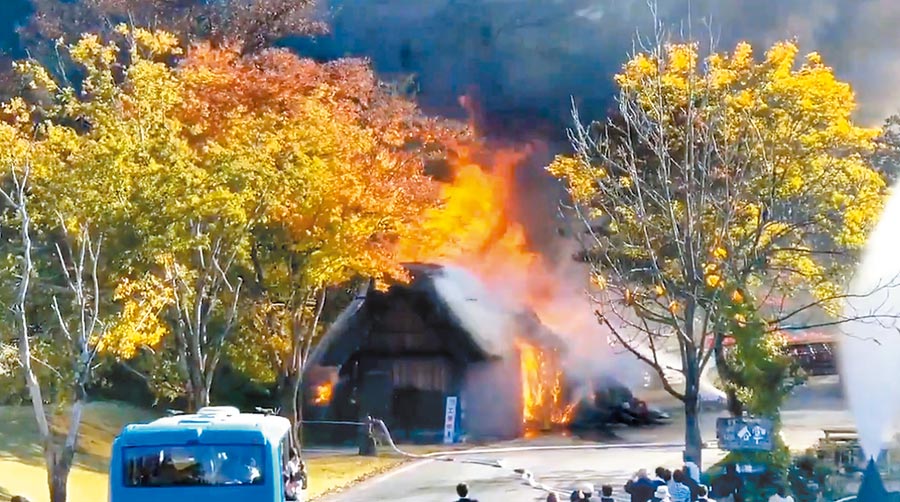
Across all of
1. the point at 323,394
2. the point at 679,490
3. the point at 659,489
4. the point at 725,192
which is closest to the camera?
the point at 659,489

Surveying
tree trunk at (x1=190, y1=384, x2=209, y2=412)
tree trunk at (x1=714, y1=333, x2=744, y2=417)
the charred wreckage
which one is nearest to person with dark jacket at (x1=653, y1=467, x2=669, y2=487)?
tree trunk at (x1=714, y1=333, x2=744, y2=417)

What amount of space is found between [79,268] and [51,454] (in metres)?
3.28

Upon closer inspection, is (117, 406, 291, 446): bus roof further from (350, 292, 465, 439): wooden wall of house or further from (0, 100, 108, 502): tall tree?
(350, 292, 465, 439): wooden wall of house

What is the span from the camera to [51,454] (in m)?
21.5

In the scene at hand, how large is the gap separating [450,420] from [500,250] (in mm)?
5065

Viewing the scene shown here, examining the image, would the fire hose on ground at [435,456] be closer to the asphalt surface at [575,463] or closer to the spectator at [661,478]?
the asphalt surface at [575,463]

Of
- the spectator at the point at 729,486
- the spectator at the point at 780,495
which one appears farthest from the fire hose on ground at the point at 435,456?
the spectator at the point at 780,495

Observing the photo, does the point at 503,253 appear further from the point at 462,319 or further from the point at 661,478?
the point at 661,478

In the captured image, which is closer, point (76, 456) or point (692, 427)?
point (692, 427)

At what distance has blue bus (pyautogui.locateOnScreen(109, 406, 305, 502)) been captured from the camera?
58.0 ft

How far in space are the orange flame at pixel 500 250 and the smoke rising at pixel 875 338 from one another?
9.95 metres

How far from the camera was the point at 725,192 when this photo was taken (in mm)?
23250

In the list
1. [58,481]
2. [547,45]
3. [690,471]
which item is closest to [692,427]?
[690,471]

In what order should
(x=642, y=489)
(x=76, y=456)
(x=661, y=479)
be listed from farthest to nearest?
(x=76, y=456) < (x=661, y=479) < (x=642, y=489)
